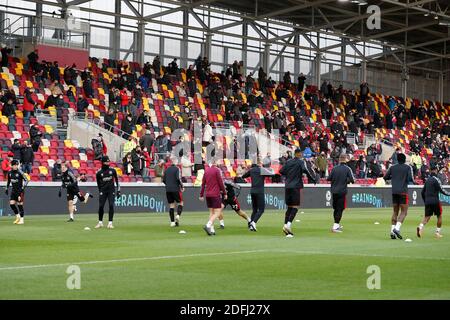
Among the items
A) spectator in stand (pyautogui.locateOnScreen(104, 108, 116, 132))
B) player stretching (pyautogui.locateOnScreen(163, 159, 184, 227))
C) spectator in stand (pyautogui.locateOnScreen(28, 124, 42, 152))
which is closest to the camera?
player stretching (pyautogui.locateOnScreen(163, 159, 184, 227))

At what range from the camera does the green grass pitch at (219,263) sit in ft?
39.7

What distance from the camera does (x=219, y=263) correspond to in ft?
52.3

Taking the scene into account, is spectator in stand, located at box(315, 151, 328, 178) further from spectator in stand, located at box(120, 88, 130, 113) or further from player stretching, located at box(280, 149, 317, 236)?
player stretching, located at box(280, 149, 317, 236)

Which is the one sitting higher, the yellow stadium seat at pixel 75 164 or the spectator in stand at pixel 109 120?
the spectator in stand at pixel 109 120

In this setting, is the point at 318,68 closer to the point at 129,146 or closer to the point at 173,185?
the point at 129,146

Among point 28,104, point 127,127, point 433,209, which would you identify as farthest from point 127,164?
point 433,209

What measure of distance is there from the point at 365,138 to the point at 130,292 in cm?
4773

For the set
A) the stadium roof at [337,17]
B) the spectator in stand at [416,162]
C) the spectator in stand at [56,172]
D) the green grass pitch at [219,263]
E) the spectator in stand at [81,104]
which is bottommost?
the green grass pitch at [219,263]

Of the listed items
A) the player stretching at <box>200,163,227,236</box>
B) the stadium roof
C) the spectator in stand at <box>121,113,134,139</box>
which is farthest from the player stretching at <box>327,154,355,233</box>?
the stadium roof

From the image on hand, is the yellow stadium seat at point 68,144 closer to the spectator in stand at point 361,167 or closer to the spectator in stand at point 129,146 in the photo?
the spectator in stand at point 129,146

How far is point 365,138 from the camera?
58438 mm

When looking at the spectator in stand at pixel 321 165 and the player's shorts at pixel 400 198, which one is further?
the spectator in stand at pixel 321 165

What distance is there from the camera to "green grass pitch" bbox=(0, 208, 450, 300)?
39.7 feet

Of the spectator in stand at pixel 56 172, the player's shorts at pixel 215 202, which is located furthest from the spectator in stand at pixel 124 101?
the player's shorts at pixel 215 202
